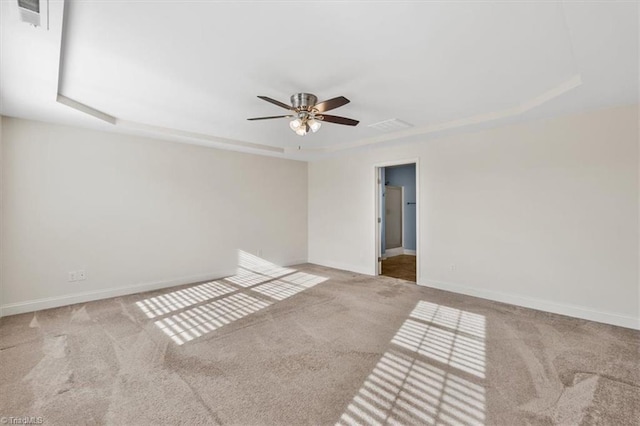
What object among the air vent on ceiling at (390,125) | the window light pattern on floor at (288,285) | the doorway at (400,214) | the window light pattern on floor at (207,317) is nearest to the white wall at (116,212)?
the window light pattern on floor at (288,285)

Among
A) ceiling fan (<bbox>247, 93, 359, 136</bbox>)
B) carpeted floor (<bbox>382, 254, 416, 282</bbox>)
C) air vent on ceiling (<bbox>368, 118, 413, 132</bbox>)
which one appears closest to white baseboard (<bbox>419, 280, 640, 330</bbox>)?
carpeted floor (<bbox>382, 254, 416, 282</bbox>)

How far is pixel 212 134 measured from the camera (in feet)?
14.7

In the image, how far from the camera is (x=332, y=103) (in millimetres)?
2648

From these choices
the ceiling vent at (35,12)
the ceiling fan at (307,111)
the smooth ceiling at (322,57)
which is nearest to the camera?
the ceiling vent at (35,12)

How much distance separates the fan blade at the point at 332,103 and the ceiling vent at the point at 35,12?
6.21ft

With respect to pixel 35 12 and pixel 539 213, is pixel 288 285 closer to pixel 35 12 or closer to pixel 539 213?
pixel 539 213

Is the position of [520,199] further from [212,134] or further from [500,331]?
[212,134]

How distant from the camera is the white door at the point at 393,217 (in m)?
7.45

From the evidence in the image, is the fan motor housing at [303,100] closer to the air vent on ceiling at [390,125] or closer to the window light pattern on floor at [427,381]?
the air vent on ceiling at [390,125]

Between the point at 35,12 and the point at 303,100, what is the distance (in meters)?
1.93

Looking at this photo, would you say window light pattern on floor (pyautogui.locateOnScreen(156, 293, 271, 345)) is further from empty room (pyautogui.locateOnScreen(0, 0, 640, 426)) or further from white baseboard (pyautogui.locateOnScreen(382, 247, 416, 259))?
white baseboard (pyautogui.locateOnScreen(382, 247, 416, 259))

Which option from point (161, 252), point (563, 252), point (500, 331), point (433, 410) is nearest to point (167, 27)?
point (433, 410)

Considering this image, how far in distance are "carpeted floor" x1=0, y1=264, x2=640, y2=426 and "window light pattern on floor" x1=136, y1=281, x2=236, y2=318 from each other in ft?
0.14

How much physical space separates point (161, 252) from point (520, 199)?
522 centimetres
